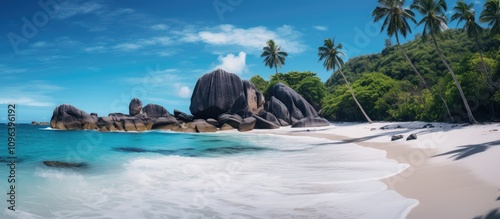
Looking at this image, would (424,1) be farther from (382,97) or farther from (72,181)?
(72,181)

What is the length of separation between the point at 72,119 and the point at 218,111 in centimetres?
2329

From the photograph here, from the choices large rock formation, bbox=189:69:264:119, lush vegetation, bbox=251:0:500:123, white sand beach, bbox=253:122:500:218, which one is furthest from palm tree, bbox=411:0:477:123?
large rock formation, bbox=189:69:264:119

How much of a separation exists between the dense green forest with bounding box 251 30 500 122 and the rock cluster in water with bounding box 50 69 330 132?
7.22 metres

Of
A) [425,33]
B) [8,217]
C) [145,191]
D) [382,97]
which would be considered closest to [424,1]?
[425,33]

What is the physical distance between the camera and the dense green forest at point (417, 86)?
2416 cm

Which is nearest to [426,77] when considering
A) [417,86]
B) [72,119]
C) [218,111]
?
[417,86]

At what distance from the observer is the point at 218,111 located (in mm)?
46469

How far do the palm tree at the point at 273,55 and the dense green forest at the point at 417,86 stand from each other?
9.07 feet

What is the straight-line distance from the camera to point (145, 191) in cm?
804

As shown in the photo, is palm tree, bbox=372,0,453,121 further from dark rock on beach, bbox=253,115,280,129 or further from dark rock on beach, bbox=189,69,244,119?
dark rock on beach, bbox=189,69,244,119

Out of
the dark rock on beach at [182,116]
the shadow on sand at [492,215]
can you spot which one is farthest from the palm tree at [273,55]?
the shadow on sand at [492,215]

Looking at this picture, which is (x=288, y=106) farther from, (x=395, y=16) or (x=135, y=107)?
(x=135, y=107)

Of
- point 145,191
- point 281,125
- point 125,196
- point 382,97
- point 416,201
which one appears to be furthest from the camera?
point 281,125

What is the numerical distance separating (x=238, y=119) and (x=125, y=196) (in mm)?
34522
